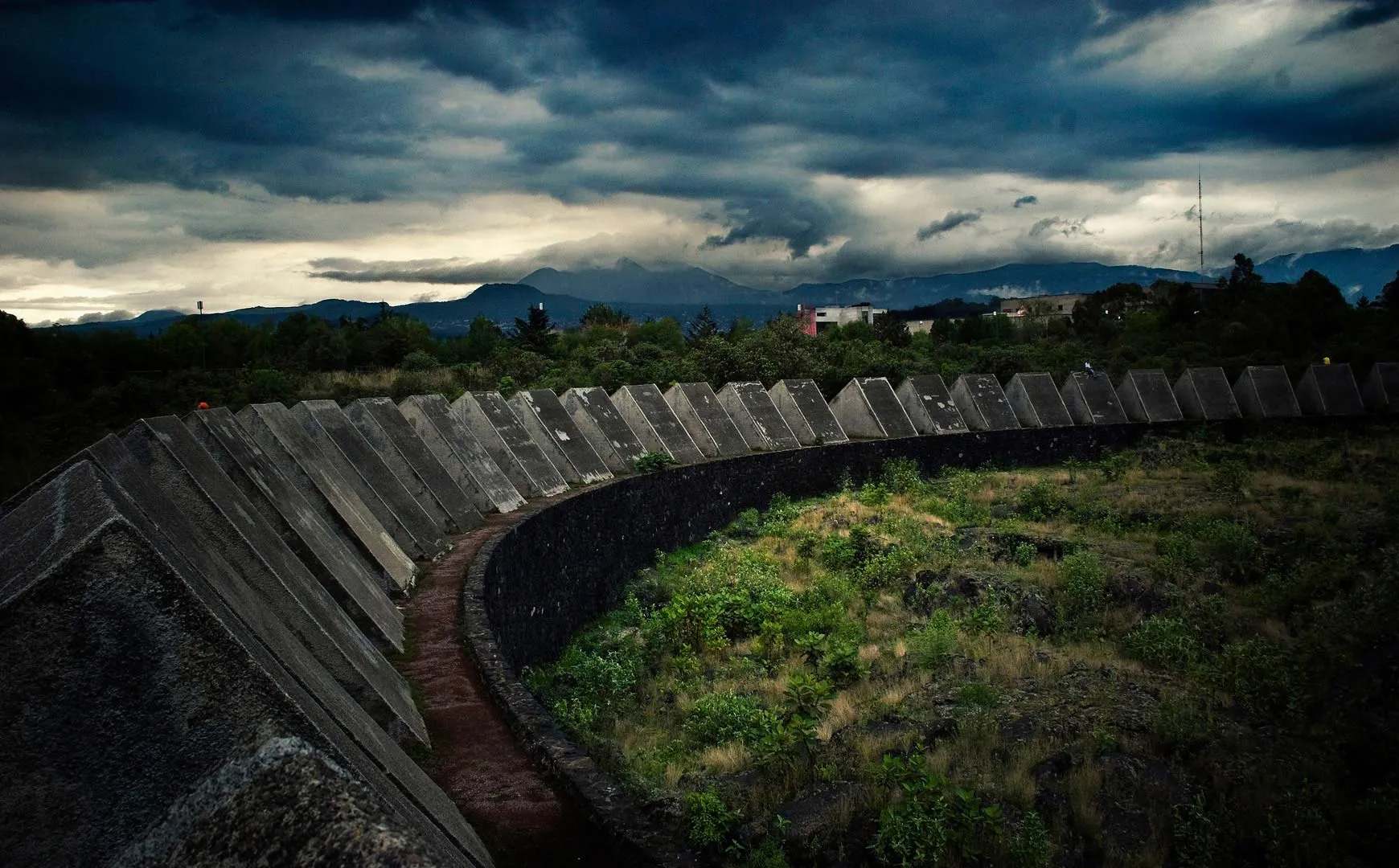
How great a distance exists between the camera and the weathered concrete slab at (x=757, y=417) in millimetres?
20672

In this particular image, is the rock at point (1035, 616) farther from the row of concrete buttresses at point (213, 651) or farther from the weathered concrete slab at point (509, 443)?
the weathered concrete slab at point (509, 443)

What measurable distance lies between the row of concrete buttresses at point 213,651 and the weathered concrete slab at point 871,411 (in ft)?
48.5

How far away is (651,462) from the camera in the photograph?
16.4m

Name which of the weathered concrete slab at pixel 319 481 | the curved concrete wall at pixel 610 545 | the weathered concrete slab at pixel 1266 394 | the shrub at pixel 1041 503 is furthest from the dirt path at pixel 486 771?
the weathered concrete slab at pixel 1266 394

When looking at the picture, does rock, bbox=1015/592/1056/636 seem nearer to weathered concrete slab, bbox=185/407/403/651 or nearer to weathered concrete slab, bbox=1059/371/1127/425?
weathered concrete slab, bbox=185/407/403/651

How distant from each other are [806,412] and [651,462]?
7.05m

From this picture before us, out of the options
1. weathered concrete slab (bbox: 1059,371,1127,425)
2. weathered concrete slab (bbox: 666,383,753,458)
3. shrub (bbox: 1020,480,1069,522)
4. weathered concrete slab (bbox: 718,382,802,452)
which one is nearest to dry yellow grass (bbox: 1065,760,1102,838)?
shrub (bbox: 1020,480,1069,522)

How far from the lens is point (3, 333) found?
55.6 feet

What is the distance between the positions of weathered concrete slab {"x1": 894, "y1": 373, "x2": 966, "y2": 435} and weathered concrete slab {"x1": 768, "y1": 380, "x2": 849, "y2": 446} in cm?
243

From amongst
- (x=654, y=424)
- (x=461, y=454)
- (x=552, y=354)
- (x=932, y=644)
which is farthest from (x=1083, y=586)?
(x=552, y=354)

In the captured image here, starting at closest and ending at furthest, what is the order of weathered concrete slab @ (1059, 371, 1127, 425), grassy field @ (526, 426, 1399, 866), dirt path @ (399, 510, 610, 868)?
dirt path @ (399, 510, 610, 868) < grassy field @ (526, 426, 1399, 866) < weathered concrete slab @ (1059, 371, 1127, 425)

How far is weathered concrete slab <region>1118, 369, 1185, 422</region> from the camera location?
2730 cm

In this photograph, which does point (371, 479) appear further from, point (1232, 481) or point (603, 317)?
point (603, 317)

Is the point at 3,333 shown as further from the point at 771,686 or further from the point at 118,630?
the point at 118,630
